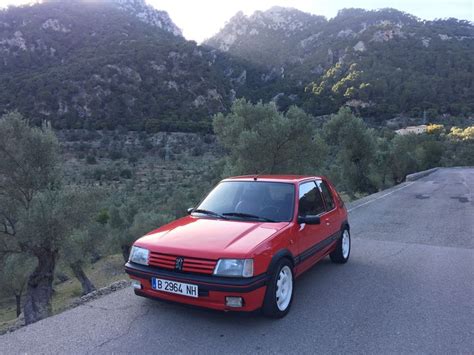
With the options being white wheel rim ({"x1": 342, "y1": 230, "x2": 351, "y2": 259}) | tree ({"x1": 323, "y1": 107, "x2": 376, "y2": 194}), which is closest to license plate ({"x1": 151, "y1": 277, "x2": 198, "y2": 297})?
white wheel rim ({"x1": 342, "y1": 230, "x2": 351, "y2": 259})

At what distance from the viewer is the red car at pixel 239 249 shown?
3855mm

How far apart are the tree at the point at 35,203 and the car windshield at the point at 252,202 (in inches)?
341

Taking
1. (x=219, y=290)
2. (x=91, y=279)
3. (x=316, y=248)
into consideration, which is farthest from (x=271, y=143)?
(x=91, y=279)

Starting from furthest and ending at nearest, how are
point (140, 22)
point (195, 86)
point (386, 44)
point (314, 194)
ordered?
1. point (140, 22)
2. point (386, 44)
3. point (195, 86)
4. point (314, 194)

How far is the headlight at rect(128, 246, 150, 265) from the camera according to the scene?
4.29 m

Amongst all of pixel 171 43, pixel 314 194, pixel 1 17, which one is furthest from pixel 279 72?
pixel 314 194

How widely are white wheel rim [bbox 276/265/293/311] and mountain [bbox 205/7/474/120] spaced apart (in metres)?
60.8

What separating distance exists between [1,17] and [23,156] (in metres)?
70.9

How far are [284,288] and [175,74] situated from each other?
222 feet

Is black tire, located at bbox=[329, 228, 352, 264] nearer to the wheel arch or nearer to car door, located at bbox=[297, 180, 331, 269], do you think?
car door, located at bbox=[297, 180, 331, 269]

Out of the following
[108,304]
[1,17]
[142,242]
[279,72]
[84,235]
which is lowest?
[84,235]

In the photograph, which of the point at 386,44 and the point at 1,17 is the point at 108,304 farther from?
the point at 386,44

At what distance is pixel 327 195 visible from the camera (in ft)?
20.5

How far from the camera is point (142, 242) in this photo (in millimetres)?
4422
